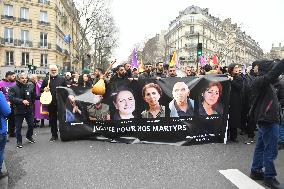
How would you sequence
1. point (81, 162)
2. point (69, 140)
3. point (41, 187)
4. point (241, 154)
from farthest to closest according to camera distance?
1. point (69, 140)
2. point (241, 154)
3. point (81, 162)
4. point (41, 187)

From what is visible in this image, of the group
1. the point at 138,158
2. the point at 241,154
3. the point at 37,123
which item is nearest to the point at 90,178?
the point at 138,158

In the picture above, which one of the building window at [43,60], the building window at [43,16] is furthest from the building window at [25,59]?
the building window at [43,16]

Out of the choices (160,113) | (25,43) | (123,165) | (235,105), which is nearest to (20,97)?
(160,113)

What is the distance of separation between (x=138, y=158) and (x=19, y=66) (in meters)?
52.4

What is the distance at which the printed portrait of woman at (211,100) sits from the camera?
8844 millimetres

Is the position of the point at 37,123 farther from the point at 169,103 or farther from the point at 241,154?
the point at 241,154

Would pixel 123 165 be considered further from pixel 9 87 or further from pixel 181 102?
pixel 9 87

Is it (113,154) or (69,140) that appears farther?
(69,140)

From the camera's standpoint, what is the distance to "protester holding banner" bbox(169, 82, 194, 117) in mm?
8836

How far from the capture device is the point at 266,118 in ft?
18.8

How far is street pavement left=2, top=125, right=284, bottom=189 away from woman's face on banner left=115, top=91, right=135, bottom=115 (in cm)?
86

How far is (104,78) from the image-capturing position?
9422mm

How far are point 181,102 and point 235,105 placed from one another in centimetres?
128

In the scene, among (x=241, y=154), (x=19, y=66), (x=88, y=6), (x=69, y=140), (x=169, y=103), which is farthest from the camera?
(x=19, y=66)
